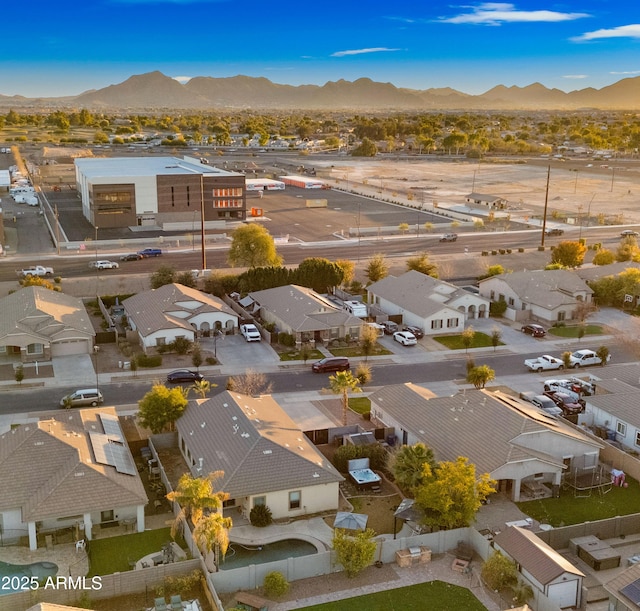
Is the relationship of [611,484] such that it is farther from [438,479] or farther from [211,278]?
[211,278]

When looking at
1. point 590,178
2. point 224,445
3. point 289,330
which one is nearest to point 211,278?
point 289,330

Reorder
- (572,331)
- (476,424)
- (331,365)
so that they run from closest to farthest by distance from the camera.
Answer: (476,424) → (331,365) → (572,331)

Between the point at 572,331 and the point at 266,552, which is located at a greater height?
the point at 572,331

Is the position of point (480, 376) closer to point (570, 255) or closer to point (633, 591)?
point (633, 591)

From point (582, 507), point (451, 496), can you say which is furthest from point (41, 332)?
point (582, 507)

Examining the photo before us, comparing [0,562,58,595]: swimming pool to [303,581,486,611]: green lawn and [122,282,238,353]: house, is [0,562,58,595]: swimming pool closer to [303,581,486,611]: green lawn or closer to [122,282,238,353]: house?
[303,581,486,611]: green lawn
